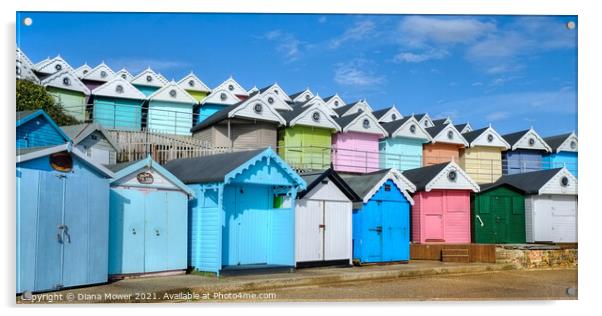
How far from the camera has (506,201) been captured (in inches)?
1027

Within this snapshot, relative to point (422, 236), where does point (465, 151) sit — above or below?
above

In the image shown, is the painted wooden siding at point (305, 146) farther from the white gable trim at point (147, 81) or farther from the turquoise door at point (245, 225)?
the turquoise door at point (245, 225)

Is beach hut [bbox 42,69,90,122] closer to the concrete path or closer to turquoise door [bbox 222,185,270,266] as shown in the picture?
turquoise door [bbox 222,185,270,266]

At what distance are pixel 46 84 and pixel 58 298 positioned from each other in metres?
6.07

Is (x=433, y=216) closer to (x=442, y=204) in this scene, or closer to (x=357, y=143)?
(x=442, y=204)

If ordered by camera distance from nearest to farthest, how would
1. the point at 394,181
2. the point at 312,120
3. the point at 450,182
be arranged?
1. the point at 394,181
2. the point at 450,182
3. the point at 312,120

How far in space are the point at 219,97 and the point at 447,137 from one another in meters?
11.0

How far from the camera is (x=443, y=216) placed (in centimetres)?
2508

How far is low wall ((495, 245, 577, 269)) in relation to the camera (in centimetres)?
1925

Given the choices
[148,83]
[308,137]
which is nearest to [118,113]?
[148,83]

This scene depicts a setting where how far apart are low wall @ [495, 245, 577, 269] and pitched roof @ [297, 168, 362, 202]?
469 cm

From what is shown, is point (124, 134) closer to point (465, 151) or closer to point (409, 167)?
point (409, 167)

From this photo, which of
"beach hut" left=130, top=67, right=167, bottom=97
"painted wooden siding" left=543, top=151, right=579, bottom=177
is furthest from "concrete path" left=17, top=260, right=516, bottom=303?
"beach hut" left=130, top=67, right=167, bottom=97
